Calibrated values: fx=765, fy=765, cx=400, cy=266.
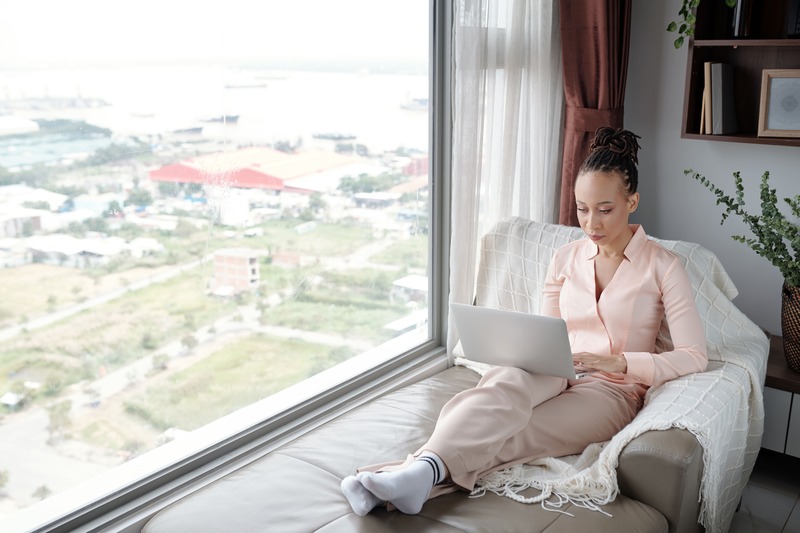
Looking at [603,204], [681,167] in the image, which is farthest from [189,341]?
[681,167]

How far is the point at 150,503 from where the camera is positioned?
6.15 ft

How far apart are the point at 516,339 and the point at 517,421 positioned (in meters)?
0.21

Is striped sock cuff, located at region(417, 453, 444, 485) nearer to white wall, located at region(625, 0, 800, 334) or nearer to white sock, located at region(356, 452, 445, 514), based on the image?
white sock, located at region(356, 452, 445, 514)

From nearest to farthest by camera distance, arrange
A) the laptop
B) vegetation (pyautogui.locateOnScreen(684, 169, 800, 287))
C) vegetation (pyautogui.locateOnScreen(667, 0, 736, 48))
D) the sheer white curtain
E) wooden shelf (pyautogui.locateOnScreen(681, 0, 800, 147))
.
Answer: the laptop → vegetation (pyautogui.locateOnScreen(684, 169, 800, 287)) → the sheer white curtain → vegetation (pyautogui.locateOnScreen(667, 0, 736, 48)) → wooden shelf (pyautogui.locateOnScreen(681, 0, 800, 147))

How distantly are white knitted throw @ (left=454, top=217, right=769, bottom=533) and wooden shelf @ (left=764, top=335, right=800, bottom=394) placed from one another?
6.7 inches

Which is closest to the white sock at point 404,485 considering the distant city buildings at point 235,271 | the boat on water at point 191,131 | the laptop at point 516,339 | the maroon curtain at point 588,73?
the laptop at point 516,339

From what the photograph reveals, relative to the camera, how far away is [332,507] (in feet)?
5.66

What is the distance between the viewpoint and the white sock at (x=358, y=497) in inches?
66.4

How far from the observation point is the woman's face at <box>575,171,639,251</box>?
2.10 m

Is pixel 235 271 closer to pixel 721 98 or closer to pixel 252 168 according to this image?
pixel 252 168

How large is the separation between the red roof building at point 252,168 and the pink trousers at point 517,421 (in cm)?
82

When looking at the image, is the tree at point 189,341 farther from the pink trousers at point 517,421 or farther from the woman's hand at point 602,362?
the woman's hand at point 602,362

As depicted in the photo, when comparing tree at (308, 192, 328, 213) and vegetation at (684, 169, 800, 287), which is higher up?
tree at (308, 192, 328, 213)

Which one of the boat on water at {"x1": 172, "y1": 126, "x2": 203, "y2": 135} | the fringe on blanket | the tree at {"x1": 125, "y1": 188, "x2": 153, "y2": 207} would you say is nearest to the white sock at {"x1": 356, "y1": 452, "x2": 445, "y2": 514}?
the fringe on blanket
